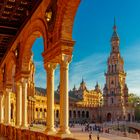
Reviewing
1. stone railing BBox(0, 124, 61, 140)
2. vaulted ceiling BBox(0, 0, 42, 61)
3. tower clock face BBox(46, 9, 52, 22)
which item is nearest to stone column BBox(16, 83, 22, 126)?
stone railing BBox(0, 124, 61, 140)

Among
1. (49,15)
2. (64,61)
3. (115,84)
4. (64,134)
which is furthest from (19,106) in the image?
(115,84)

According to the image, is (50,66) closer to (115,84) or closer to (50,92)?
(50,92)

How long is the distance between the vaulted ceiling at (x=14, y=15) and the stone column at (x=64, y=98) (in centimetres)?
286

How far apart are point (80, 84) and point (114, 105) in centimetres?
3460

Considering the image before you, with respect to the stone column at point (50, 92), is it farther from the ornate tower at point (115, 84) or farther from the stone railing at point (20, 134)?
the ornate tower at point (115, 84)

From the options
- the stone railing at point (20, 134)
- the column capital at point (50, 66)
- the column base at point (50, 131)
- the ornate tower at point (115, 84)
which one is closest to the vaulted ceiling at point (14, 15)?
the column capital at point (50, 66)

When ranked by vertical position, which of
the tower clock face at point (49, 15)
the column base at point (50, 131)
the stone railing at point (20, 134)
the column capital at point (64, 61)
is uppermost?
the tower clock face at point (49, 15)

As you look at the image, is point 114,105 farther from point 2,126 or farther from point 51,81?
point 51,81

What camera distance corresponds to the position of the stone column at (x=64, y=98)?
34.0ft

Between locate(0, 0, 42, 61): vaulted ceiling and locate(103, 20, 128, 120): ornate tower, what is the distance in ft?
294

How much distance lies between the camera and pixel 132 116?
349 feet

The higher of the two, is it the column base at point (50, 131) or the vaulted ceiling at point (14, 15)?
the vaulted ceiling at point (14, 15)

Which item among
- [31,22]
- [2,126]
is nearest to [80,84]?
[2,126]

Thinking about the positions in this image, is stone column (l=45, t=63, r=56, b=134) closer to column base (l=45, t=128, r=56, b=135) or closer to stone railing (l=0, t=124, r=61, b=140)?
column base (l=45, t=128, r=56, b=135)
